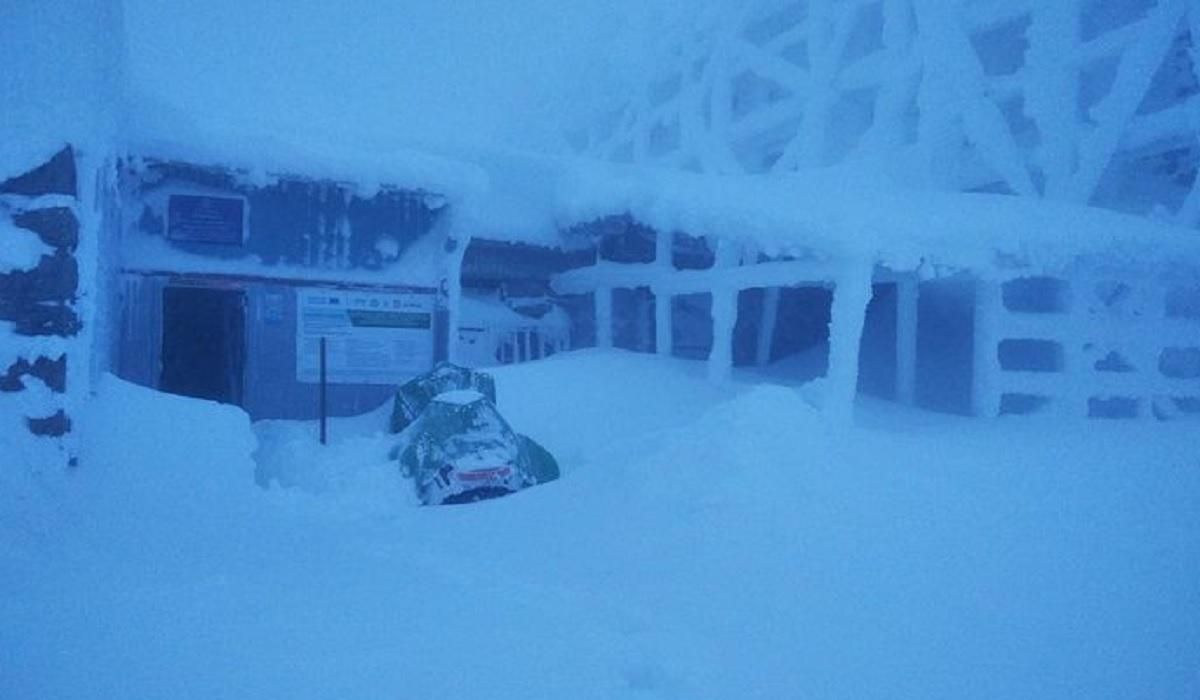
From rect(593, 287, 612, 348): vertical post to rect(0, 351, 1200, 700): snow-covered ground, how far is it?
274 inches

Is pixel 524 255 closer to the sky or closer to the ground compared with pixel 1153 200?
closer to the ground

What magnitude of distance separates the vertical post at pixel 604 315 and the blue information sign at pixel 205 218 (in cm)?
579

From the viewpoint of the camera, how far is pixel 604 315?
1283cm

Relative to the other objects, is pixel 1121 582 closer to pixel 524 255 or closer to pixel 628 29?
pixel 524 255

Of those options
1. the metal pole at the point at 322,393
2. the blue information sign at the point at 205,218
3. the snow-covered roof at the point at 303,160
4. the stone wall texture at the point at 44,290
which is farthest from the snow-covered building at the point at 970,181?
the stone wall texture at the point at 44,290

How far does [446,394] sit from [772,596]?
13.9 feet

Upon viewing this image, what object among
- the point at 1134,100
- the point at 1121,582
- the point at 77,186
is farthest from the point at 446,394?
the point at 1134,100

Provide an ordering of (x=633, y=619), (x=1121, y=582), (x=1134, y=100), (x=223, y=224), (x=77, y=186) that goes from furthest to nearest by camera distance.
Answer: (x=1134, y=100) → (x=223, y=224) → (x=1121, y=582) → (x=77, y=186) → (x=633, y=619)

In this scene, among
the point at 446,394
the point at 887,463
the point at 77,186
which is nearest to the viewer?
the point at 77,186

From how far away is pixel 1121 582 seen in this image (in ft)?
13.0

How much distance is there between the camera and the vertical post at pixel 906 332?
30.6ft

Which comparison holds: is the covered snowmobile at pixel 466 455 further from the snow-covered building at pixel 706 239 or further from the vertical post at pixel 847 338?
the vertical post at pixel 847 338

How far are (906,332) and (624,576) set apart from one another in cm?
699

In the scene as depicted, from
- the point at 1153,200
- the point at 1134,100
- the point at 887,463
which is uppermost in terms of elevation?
the point at 1134,100
